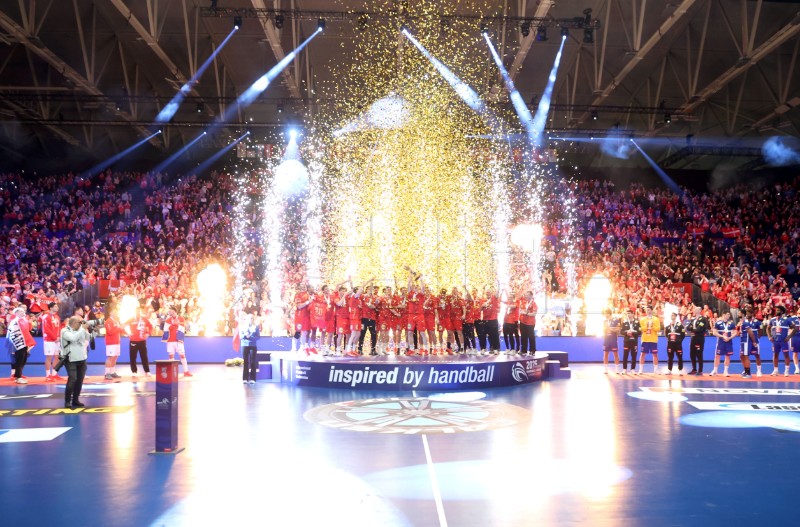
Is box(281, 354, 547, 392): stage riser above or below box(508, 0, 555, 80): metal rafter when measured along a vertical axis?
below

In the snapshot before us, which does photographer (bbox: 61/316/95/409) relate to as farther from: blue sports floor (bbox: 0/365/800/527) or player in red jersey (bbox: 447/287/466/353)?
player in red jersey (bbox: 447/287/466/353)

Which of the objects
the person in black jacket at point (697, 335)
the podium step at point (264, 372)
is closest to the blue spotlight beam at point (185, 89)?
the podium step at point (264, 372)

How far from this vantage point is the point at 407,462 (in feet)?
25.0

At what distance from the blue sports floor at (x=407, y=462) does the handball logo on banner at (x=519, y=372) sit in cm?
173

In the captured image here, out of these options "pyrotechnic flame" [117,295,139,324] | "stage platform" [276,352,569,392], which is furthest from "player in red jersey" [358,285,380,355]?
"pyrotechnic flame" [117,295,139,324]

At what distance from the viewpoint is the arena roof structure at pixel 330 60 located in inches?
798

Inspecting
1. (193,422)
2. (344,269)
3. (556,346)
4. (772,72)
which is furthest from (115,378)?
(772,72)

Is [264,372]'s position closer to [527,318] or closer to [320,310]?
[320,310]

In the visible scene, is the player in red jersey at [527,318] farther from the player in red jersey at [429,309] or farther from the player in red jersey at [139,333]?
the player in red jersey at [139,333]

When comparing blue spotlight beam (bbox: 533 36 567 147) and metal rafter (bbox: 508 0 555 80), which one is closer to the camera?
metal rafter (bbox: 508 0 555 80)

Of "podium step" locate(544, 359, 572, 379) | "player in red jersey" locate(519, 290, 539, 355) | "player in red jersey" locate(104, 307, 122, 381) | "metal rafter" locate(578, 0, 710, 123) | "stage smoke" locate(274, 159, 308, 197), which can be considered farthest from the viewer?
"stage smoke" locate(274, 159, 308, 197)

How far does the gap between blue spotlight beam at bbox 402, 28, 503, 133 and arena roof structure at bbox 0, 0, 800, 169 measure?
66 centimetres

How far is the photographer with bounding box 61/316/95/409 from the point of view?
11008 mm

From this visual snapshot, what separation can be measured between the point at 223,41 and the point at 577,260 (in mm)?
15954
